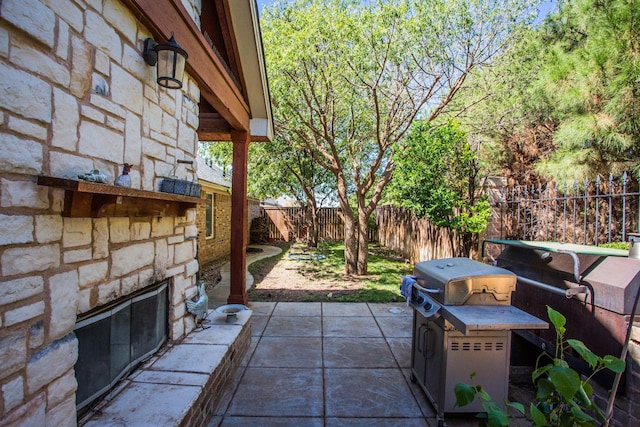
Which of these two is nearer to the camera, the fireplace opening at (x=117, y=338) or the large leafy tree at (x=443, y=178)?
the fireplace opening at (x=117, y=338)

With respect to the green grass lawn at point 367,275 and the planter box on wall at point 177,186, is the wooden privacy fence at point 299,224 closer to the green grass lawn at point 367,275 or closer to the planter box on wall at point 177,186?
the green grass lawn at point 367,275

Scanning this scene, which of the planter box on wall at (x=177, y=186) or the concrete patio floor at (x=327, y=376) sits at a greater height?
the planter box on wall at (x=177, y=186)

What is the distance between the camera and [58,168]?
5.53ft

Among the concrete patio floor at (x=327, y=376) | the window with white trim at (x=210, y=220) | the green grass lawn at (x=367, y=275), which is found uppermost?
the window with white trim at (x=210, y=220)

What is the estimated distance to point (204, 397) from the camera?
2455 mm

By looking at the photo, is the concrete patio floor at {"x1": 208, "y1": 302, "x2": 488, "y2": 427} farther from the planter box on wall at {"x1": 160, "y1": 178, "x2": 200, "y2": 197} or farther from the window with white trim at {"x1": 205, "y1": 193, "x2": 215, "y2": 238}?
the window with white trim at {"x1": 205, "y1": 193, "x2": 215, "y2": 238}

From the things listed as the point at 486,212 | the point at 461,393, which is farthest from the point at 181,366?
the point at 486,212

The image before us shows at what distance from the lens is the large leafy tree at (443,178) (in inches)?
227

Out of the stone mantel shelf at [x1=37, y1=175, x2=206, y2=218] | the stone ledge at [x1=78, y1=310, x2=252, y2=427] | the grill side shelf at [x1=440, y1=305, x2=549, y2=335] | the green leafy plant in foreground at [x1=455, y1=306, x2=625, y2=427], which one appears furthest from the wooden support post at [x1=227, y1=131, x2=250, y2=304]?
the green leafy plant in foreground at [x1=455, y1=306, x2=625, y2=427]

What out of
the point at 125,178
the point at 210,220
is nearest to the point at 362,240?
the point at 210,220

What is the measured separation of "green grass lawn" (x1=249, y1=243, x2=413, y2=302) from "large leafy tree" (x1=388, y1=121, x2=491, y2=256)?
68.8 inches

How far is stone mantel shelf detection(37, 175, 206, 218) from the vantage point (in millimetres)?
1533

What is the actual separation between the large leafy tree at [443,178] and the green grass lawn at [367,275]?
1746 millimetres

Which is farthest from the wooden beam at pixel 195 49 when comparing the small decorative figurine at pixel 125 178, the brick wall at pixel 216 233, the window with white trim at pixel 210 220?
the window with white trim at pixel 210 220
